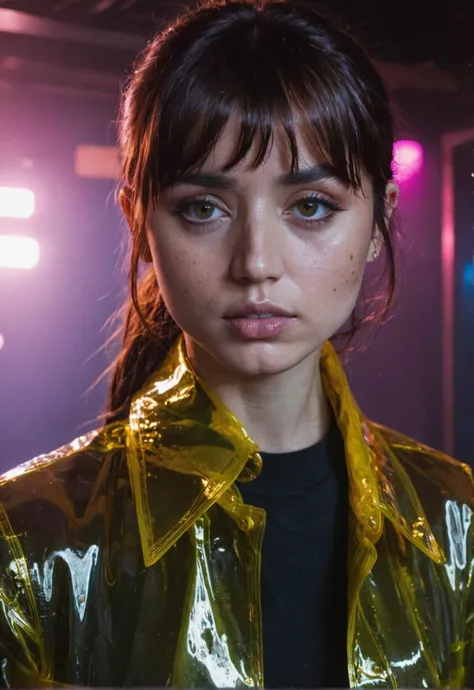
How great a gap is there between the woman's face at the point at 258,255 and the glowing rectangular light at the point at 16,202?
0.38 m

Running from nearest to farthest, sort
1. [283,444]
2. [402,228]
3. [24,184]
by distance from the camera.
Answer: [283,444] → [24,184] → [402,228]

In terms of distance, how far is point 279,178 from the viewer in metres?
1.06

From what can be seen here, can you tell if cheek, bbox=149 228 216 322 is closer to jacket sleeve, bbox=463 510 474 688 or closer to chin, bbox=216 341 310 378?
chin, bbox=216 341 310 378

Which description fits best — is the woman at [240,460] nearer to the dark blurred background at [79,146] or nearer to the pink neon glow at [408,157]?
the dark blurred background at [79,146]

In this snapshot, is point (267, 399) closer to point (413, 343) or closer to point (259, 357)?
point (259, 357)

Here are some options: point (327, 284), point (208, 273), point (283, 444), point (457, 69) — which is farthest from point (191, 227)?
point (457, 69)

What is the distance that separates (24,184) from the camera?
1.45m

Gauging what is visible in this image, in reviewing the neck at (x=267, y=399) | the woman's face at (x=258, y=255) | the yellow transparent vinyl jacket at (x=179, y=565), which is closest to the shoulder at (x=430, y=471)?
the yellow transparent vinyl jacket at (x=179, y=565)

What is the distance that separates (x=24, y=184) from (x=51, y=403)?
0.32m

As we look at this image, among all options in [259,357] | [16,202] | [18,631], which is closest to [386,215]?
[259,357]

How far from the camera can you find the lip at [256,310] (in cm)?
105

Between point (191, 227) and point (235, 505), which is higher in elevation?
point (191, 227)

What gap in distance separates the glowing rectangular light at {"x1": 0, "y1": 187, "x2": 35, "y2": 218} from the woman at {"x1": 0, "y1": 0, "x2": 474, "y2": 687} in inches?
11.0

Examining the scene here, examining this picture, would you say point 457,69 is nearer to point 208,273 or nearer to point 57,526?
point 208,273
